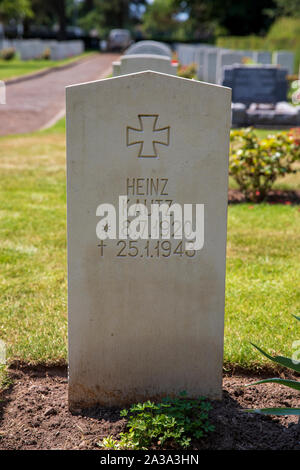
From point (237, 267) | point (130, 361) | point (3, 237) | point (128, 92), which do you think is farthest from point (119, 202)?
point (3, 237)

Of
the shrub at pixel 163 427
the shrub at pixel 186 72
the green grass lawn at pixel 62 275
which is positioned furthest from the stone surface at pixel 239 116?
→ the shrub at pixel 163 427

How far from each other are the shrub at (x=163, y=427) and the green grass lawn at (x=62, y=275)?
2.35 ft

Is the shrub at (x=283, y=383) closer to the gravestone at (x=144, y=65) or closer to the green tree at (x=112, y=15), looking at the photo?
the gravestone at (x=144, y=65)

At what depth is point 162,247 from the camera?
2.72 m

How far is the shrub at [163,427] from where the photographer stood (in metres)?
2.49

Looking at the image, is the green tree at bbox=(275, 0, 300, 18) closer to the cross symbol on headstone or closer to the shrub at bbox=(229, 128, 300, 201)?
the shrub at bbox=(229, 128, 300, 201)

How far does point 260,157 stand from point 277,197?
82 centimetres

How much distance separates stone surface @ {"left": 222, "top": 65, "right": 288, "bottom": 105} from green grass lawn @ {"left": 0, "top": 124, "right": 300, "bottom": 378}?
7.77m

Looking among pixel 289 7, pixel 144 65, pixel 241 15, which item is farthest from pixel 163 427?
pixel 241 15

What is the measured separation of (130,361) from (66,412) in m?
0.41

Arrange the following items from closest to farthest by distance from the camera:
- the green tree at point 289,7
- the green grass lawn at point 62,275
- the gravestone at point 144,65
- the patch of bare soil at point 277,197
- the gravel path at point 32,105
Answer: the green grass lawn at point 62,275 < the gravestone at point 144,65 < the patch of bare soil at point 277,197 < the gravel path at point 32,105 < the green tree at point 289,7

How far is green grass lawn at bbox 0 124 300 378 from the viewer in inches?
138

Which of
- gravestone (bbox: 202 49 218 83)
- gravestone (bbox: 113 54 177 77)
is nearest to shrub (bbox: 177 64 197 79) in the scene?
gravestone (bbox: 202 49 218 83)
